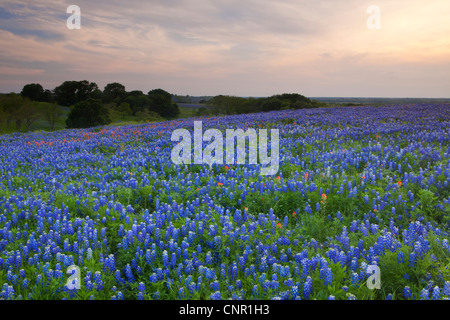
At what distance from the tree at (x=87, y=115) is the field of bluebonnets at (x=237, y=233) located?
5038 cm

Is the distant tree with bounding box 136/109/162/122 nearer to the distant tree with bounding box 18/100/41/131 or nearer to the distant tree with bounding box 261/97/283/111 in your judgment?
the distant tree with bounding box 18/100/41/131

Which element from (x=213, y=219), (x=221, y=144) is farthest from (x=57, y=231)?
(x=221, y=144)

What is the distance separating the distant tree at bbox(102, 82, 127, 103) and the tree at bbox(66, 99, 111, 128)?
4112 cm

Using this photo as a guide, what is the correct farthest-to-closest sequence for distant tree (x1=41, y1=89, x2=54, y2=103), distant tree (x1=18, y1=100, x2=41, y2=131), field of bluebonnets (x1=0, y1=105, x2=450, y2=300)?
distant tree (x1=41, y1=89, x2=54, y2=103), distant tree (x1=18, y1=100, x2=41, y2=131), field of bluebonnets (x1=0, y1=105, x2=450, y2=300)

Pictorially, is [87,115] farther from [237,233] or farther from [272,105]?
[237,233]

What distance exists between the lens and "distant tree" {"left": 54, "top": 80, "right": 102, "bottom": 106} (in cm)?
9962

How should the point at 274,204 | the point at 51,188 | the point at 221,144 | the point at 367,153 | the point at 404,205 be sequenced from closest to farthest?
the point at 404,205
the point at 274,204
the point at 51,188
the point at 367,153
the point at 221,144

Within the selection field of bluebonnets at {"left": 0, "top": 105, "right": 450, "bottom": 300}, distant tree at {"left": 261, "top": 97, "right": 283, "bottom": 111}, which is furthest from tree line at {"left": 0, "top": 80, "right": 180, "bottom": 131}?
field of bluebonnets at {"left": 0, "top": 105, "right": 450, "bottom": 300}

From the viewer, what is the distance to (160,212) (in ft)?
18.2

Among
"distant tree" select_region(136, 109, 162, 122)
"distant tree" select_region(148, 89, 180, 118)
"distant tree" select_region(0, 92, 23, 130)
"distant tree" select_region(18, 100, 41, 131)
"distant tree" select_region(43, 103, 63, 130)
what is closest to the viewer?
"distant tree" select_region(136, 109, 162, 122)

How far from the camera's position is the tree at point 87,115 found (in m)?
55.3

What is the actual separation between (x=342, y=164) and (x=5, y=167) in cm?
931
